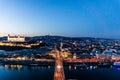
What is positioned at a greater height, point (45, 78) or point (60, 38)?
point (60, 38)

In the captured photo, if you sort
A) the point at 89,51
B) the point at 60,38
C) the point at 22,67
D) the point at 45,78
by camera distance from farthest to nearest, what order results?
the point at 89,51 < the point at 60,38 < the point at 22,67 < the point at 45,78

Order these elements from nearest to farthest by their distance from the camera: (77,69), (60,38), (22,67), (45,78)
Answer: (45,78) < (77,69) < (22,67) < (60,38)

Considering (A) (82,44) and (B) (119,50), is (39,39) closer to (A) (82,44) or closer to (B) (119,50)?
(A) (82,44)

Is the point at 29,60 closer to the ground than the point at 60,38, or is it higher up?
→ closer to the ground

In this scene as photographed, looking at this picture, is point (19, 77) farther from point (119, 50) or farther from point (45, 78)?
point (119, 50)

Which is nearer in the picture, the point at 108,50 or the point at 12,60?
the point at 12,60

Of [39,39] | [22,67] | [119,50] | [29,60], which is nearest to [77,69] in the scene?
[22,67]

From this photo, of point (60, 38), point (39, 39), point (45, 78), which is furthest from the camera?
point (39, 39)

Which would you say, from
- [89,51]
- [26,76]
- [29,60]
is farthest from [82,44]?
[26,76]

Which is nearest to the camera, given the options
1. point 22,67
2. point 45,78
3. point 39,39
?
point 45,78
